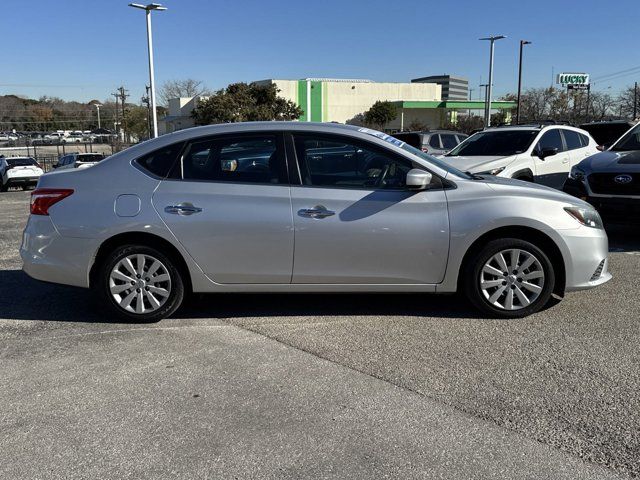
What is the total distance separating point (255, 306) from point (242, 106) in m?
43.1

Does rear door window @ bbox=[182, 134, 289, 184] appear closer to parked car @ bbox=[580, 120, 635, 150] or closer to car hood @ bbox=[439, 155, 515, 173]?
car hood @ bbox=[439, 155, 515, 173]

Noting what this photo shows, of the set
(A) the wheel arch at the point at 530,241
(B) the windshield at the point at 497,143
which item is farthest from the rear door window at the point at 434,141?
(A) the wheel arch at the point at 530,241

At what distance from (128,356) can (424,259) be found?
8.13 ft

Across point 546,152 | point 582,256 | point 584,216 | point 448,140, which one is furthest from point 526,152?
point 448,140

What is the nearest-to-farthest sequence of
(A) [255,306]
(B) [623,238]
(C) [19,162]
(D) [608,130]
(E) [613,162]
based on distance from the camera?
(A) [255,306], (E) [613,162], (B) [623,238], (D) [608,130], (C) [19,162]

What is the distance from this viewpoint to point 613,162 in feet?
26.0

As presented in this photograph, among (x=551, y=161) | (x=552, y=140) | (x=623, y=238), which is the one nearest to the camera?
(x=623, y=238)

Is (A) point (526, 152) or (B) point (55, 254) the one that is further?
(A) point (526, 152)

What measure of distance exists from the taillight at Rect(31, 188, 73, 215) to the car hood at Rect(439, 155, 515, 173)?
6.15m

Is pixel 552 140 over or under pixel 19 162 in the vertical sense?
over

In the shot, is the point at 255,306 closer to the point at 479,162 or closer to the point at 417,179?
the point at 417,179

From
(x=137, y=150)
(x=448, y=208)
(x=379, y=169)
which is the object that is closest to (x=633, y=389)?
(x=448, y=208)

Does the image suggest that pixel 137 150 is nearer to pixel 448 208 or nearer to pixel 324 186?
pixel 324 186

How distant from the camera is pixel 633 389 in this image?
3.61 metres
